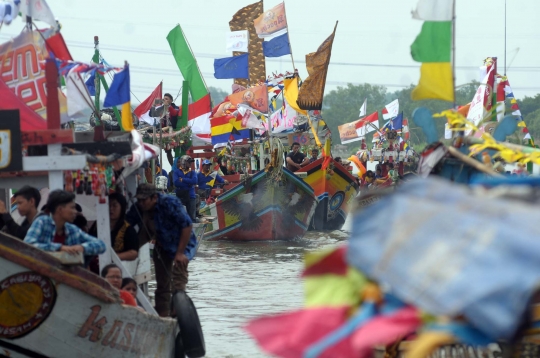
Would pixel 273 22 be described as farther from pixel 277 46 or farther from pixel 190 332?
pixel 190 332

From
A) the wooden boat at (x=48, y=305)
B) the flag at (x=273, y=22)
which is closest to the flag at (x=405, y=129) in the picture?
the flag at (x=273, y=22)

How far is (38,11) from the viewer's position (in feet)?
30.1

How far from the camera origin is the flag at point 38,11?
29.9 feet

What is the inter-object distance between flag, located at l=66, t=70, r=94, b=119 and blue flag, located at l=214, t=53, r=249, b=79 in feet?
51.4

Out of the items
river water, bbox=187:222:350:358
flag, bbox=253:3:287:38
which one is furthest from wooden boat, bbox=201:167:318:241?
flag, bbox=253:3:287:38

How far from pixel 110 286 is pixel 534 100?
58302 millimetres

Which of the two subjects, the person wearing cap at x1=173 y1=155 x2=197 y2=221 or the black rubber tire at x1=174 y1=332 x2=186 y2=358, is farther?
the person wearing cap at x1=173 y1=155 x2=197 y2=221

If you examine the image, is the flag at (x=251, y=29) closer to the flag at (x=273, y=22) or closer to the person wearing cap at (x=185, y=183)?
the flag at (x=273, y=22)

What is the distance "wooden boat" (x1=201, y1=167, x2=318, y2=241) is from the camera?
850 inches

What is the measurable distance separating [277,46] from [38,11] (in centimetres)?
1641

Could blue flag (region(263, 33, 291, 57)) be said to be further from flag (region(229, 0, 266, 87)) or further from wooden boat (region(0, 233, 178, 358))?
wooden boat (region(0, 233, 178, 358))

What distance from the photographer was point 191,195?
752 inches

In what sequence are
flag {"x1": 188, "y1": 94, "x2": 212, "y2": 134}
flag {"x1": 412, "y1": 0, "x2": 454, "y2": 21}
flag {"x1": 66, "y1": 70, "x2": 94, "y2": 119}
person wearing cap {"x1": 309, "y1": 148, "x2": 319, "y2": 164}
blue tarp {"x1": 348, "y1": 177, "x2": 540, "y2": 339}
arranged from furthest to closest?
person wearing cap {"x1": 309, "y1": 148, "x2": 319, "y2": 164}
flag {"x1": 188, "y1": 94, "x2": 212, "y2": 134}
flag {"x1": 66, "y1": 70, "x2": 94, "y2": 119}
flag {"x1": 412, "y1": 0, "x2": 454, "y2": 21}
blue tarp {"x1": 348, "y1": 177, "x2": 540, "y2": 339}

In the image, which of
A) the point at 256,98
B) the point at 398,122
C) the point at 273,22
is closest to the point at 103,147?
the point at 256,98
